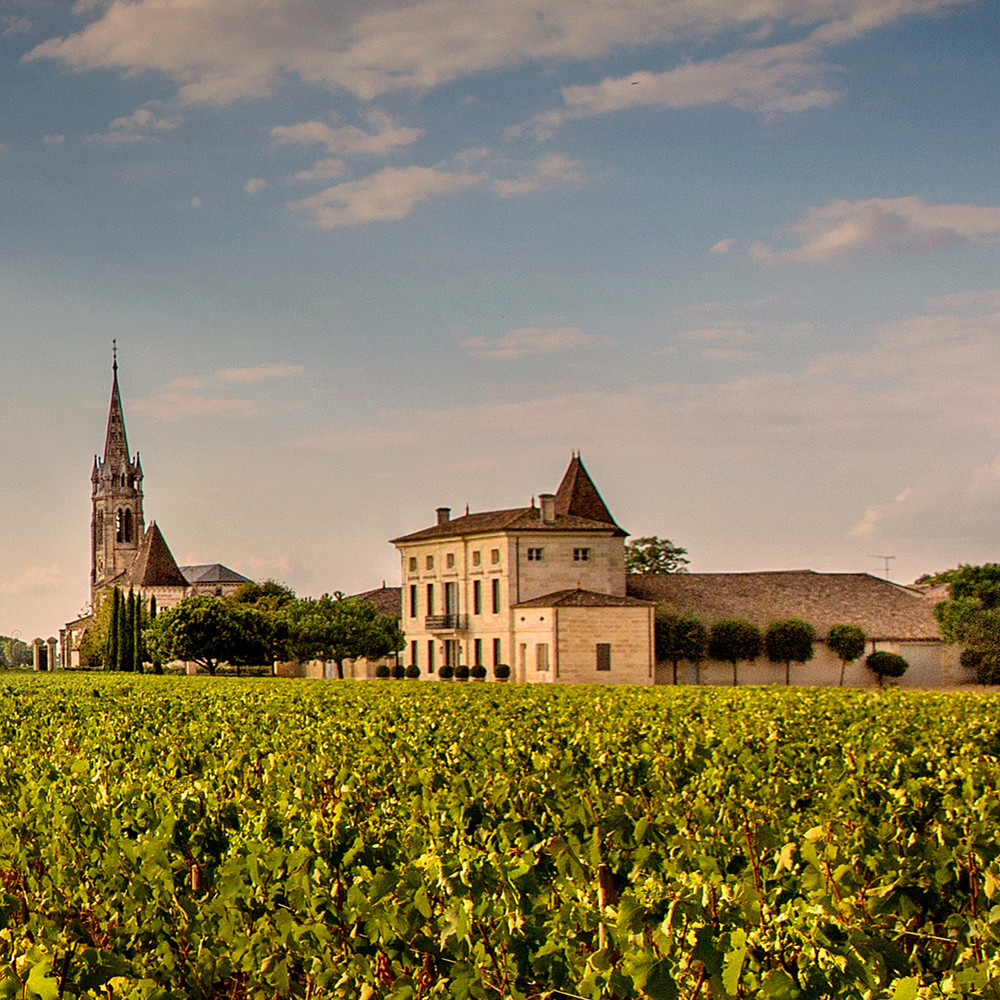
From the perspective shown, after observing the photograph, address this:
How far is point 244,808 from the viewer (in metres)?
5.73

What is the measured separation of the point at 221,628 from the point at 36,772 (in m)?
61.8

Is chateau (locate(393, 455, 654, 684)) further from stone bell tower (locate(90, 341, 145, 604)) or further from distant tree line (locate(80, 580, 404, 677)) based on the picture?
stone bell tower (locate(90, 341, 145, 604))

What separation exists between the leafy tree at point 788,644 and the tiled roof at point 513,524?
1026 centimetres

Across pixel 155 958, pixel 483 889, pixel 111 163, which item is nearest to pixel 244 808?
pixel 155 958

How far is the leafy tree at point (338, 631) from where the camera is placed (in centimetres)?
6625

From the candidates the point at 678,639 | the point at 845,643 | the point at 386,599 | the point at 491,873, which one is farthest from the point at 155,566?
the point at 491,873

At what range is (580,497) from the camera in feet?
238

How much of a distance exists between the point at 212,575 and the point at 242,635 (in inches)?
3259

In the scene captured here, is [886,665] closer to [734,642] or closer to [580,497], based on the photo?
[734,642]

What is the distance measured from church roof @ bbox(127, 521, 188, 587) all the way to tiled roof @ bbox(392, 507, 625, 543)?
184 ft

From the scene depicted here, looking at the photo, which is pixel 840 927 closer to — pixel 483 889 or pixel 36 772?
pixel 483 889

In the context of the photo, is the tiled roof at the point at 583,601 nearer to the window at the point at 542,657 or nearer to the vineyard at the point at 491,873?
the window at the point at 542,657

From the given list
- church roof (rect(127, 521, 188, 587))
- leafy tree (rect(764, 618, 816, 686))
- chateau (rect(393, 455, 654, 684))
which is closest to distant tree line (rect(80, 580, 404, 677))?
chateau (rect(393, 455, 654, 684))

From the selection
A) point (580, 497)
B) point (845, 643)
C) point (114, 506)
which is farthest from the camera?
point (114, 506)
